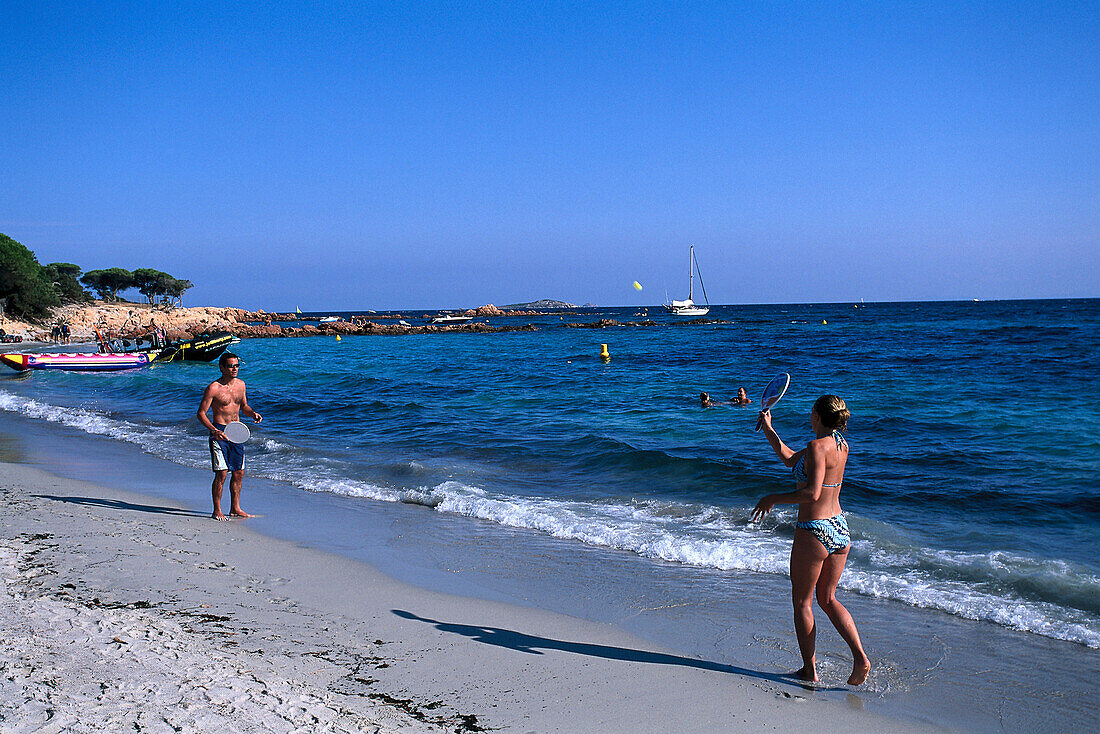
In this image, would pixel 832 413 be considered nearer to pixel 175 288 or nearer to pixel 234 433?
pixel 234 433

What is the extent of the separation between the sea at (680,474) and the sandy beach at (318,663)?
2.20 feet

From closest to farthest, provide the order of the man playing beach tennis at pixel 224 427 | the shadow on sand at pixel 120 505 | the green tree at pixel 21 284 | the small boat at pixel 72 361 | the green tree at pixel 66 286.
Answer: the man playing beach tennis at pixel 224 427
the shadow on sand at pixel 120 505
the small boat at pixel 72 361
the green tree at pixel 21 284
the green tree at pixel 66 286

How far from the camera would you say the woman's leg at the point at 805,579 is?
4129 mm

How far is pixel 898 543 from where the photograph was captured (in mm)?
7395

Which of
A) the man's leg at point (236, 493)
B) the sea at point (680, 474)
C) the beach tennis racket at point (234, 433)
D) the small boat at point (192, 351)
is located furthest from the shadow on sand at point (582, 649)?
the small boat at point (192, 351)

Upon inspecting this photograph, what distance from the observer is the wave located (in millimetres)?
5762

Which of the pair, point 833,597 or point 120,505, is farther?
point 120,505

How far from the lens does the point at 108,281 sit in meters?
96.9

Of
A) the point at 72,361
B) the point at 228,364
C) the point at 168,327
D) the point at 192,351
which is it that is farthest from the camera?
the point at 168,327

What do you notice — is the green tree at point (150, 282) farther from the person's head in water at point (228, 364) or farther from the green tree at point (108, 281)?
the person's head in water at point (228, 364)

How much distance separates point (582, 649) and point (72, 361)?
32.9 metres

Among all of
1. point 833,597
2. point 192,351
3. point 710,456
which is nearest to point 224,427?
point 833,597

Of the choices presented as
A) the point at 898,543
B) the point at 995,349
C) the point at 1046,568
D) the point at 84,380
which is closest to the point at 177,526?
the point at 898,543

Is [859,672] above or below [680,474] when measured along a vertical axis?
above
